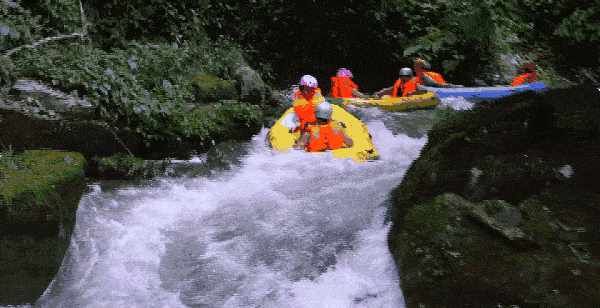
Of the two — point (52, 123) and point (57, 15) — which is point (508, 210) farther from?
point (57, 15)

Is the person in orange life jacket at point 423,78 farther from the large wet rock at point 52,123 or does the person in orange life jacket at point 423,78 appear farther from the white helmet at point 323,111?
the large wet rock at point 52,123

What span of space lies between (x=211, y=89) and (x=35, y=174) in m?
4.54

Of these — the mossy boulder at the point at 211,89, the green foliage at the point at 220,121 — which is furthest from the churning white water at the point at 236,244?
the mossy boulder at the point at 211,89

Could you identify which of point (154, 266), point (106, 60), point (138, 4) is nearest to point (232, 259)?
point (154, 266)

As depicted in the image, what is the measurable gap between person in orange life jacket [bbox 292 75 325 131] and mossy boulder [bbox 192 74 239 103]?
1.04m

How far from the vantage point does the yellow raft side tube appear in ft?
22.1

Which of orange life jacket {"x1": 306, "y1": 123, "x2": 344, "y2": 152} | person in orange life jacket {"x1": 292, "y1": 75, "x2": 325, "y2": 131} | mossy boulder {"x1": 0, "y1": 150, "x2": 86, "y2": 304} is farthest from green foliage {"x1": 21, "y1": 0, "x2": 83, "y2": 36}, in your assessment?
mossy boulder {"x1": 0, "y1": 150, "x2": 86, "y2": 304}

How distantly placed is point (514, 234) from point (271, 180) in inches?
130

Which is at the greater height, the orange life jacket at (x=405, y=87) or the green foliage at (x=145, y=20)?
the green foliage at (x=145, y=20)

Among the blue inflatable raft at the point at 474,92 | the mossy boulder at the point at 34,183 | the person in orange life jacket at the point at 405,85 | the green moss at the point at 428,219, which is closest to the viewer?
the green moss at the point at 428,219

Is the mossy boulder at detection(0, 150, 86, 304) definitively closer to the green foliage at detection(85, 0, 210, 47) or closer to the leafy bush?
the leafy bush

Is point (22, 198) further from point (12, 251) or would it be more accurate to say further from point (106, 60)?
point (106, 60)

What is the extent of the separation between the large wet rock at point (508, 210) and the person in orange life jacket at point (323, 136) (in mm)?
2720

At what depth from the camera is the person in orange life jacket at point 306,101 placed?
7.38m
